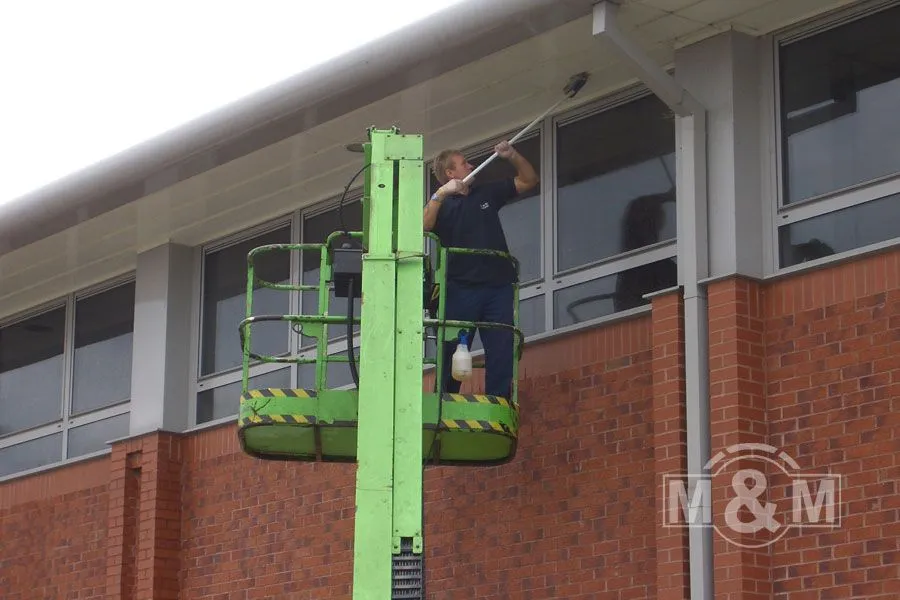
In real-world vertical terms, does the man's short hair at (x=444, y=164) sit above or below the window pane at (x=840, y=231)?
above

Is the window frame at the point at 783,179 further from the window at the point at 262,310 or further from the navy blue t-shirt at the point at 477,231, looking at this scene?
the window at the point at 262,310

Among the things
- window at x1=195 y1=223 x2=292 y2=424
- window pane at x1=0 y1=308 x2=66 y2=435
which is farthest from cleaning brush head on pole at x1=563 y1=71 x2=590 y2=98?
window pane at x1=0 y1=308 x2=66 y2=435

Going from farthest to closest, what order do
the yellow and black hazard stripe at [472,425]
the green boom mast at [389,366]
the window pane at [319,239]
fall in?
the window pane at [319,239] → the yellow and black hazard stripe at [472,425] → the green boom mast at [389,366]

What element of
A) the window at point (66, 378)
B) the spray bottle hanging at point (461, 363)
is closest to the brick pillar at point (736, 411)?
the spray bottle hanging at point (461, 363)

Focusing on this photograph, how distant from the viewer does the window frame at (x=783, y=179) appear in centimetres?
1145

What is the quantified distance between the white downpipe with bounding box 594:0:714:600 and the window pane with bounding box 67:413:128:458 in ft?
22.7

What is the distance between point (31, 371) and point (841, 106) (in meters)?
9.64

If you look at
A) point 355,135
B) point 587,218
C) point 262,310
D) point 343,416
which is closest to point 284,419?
point 343,416

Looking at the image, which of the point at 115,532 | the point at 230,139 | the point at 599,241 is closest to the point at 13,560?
the point at 115,532

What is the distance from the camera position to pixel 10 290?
18.1m

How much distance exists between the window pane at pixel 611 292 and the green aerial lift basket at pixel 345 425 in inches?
48.0

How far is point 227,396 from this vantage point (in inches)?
629

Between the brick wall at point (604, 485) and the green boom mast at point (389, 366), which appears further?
the brick wall at point (604, 485)

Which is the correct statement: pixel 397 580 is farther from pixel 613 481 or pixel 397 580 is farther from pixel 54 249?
pixel 54 249
